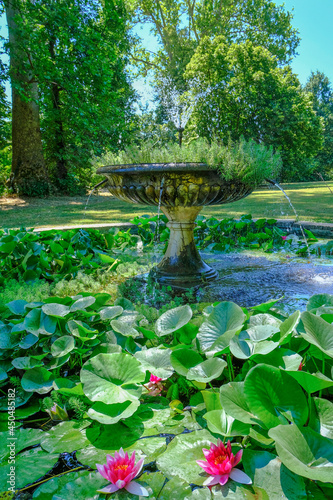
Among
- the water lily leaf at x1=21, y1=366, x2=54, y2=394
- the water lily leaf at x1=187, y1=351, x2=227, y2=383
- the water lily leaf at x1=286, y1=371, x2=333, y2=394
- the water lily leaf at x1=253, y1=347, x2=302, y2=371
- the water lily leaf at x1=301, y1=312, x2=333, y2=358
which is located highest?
the water lily leaf at x1=301, y1=312, x2=333, y2=358

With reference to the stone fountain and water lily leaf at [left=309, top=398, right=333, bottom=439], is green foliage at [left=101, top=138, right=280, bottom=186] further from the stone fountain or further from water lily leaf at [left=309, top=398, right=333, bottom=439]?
water lily leaf at [left=309, top=398, right=333, bottom=439]

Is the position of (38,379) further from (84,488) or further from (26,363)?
(84,488)

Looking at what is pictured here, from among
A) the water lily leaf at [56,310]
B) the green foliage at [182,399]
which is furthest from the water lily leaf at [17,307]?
the water lily leaf at [56,310]

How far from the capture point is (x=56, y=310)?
1552 mm

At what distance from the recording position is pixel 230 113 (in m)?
22.1

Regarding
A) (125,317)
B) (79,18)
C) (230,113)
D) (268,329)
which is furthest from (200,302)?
(230,113)

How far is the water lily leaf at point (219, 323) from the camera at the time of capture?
1.31 meters

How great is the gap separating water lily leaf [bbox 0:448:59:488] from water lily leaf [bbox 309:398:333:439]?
728mm

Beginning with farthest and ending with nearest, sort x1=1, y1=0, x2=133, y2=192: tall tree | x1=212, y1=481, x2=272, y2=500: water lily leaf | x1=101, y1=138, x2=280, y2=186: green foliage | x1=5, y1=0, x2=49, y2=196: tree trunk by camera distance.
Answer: x1=5, y1=0, x2=49, y2=196: tree trunk, x1=1, y1=0, x2=133, y2=192: tall tree, x1=101, y1=138, x2=280, y2=186: green foliage, x1=212, y1=481, x2=272, y2=500: water lily leaf

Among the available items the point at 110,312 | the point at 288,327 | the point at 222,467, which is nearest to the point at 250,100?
the point at 110,312

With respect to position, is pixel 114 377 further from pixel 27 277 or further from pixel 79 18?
pixel 79 18

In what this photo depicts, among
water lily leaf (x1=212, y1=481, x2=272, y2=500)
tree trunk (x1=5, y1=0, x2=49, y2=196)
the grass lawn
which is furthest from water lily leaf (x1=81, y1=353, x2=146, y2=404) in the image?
tree trunk (x1=5, y1=0, x2=49, y2=196)

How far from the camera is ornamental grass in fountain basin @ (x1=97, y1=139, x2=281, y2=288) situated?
8.84 ft

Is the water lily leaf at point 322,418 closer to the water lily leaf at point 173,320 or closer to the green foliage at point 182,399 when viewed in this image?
the green foliage at point 182,399
